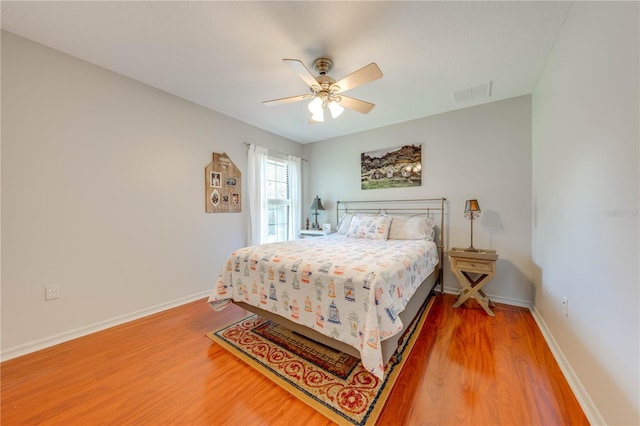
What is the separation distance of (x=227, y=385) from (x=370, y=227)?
2.31 metres

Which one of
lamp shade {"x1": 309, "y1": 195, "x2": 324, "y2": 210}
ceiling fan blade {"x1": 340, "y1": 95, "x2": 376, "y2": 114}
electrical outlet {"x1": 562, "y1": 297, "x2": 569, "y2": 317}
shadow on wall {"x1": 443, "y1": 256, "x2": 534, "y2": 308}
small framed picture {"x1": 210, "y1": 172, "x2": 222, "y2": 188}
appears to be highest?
ceiling fan blade {"x1": 340, "y1": 95, "x2": 376, "y2": 114}

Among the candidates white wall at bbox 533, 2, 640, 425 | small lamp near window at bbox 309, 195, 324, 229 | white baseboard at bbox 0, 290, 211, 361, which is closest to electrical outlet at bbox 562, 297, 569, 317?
white wall at bbox 533, 2, 640, 425

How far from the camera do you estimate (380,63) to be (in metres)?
2.16

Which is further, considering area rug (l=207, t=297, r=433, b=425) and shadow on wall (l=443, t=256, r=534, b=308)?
shadow on wall (l=443, t=256, r=534, b=308)

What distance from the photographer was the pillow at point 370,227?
312cm

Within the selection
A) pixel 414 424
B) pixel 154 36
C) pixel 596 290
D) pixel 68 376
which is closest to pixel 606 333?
pixel 596 290

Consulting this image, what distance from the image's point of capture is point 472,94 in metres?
2.70

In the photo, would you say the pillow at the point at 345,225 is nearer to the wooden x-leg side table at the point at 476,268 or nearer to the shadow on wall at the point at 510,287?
the wooden x-leg side table at the point at 476,268

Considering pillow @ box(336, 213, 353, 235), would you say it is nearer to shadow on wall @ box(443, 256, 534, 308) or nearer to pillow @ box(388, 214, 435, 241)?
pillow @ box(388, 214, 435, 241)

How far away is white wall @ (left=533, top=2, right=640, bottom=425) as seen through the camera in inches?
39.9

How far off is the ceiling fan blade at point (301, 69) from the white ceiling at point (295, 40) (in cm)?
27

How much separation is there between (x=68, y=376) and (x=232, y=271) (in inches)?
48.6

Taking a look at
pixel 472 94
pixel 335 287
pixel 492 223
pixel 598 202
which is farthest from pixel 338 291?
pixel 472 94

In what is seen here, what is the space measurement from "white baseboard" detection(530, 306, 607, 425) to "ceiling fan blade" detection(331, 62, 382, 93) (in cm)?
232
